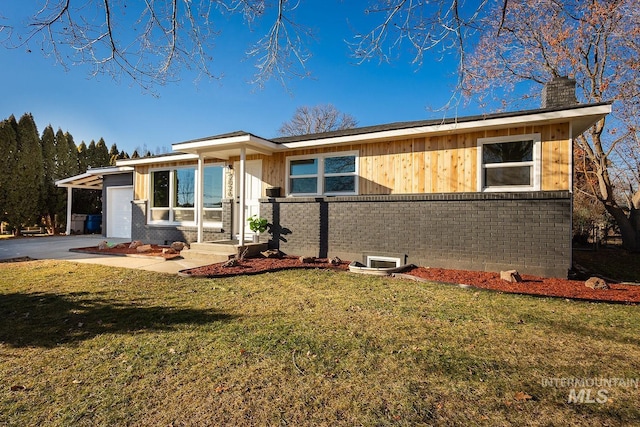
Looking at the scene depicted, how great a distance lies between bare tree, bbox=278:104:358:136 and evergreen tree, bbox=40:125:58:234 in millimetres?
18933

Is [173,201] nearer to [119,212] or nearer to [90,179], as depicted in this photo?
[119,212]

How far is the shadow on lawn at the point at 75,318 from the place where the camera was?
3627 mm

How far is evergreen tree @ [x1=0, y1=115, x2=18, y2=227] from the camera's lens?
15.2m

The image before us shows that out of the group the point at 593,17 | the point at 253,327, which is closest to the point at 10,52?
the point at 253,327

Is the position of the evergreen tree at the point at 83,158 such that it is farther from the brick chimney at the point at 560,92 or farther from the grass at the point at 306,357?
the brick chimney at the point at 560,92

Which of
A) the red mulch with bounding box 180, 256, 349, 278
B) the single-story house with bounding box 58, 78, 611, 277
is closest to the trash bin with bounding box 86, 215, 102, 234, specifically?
the single-story house with bounding box 58, 78, 611, 277

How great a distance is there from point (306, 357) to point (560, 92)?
29.5ft

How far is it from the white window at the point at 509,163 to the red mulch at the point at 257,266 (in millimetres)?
4026

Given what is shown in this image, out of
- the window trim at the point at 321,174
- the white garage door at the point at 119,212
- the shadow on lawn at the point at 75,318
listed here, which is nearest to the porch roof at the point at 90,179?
the white garage door at the point at 119,212

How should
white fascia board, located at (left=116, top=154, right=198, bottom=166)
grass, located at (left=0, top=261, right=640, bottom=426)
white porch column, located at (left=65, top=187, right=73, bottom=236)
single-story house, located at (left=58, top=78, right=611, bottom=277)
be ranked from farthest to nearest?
white porch column, located at (left=65, top=187, right=73, bottom=236), white fascia board, located at (left=116, top=154, right=198, bottom=166), single-story house, located at (left=58, top=78, right=611, bottom=277), grass, located at (left=0, top=261, right=640, bottom=426)

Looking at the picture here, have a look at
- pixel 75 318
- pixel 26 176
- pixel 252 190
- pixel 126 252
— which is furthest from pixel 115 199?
pixel 75 318

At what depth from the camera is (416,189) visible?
8.29 m

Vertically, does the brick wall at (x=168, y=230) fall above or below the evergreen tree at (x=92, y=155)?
below

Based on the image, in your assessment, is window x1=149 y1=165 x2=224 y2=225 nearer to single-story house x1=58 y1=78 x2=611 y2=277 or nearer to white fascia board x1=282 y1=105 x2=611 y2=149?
single-story house x1=58 y1=78 x2=611 y2=277
